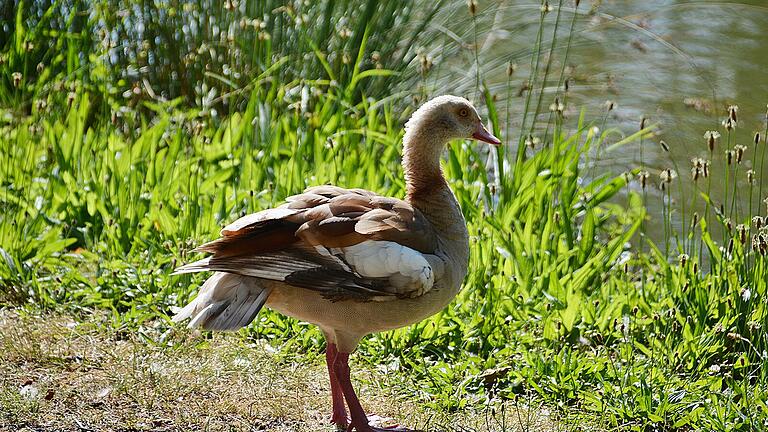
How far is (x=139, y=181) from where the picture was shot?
5.75 metres

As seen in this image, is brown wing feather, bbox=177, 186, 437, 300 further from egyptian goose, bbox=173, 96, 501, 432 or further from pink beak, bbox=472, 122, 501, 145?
pink beak, bbox=472, 122, 501, 145

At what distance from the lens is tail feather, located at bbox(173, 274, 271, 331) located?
382 cm

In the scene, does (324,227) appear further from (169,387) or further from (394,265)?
(169,387)

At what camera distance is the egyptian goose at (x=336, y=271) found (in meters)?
3.91

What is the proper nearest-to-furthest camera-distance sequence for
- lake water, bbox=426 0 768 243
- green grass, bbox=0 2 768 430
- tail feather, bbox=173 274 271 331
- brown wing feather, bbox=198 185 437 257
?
tail feather, bbox=173 274 271 331
brown wing feather, bbox=198 185 437 257
green grass, bbox=0 2 768 430
lake water, bbox=426 0 768 243

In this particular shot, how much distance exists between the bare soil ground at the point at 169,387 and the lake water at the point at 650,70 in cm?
274

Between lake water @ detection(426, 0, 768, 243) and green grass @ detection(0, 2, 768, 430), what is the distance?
306 mm

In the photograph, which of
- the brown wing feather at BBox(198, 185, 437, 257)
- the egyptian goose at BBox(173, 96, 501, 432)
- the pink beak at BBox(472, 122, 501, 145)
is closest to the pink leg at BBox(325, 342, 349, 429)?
the egyptian goose at BBox(173, 96, 501, 432)

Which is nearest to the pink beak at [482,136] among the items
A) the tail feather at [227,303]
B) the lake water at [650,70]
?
the tail feather at [227,303]

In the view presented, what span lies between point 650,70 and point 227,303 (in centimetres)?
531

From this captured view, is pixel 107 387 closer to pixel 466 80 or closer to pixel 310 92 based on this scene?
pixel 310 92

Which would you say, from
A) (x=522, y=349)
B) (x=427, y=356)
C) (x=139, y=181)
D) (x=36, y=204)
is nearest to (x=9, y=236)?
(x=36, y=204)

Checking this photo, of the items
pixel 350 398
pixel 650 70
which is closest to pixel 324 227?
pixel 350 398

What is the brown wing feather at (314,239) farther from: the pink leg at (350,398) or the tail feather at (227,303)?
the pink leg at (350,398)
